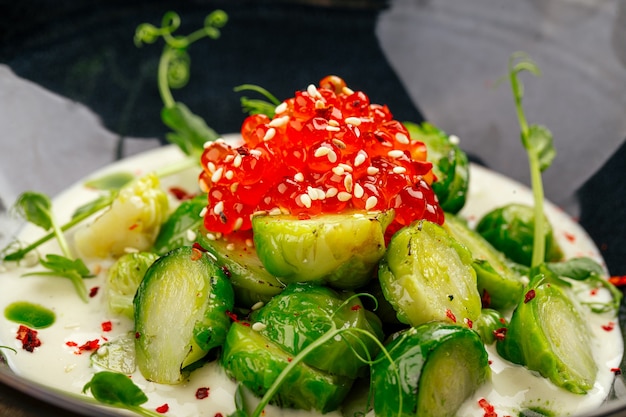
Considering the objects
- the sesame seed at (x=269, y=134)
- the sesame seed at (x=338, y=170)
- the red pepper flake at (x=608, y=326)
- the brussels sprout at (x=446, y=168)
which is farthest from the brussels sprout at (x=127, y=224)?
the red pepper flake at (x=608, y=326)

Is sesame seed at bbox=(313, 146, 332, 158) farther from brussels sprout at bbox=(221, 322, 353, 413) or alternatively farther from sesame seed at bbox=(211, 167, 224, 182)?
brussels sprout at bbox=(221, 322, 353, 413)

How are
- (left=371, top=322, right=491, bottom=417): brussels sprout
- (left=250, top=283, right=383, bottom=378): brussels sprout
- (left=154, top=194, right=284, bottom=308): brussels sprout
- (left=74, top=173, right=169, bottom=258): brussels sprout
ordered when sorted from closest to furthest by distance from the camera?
(left=371, top=322, right=491, bottom=417): brussels sprout, (left=250, top=283, right=383, bottom=378): brussels sprout, (left=154, top=194, right=284, bottom=308): brussels sprout, (left=74, top=173, right=169, bottom=258): brussels sprout

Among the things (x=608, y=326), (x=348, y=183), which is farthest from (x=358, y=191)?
(x=608, y=326)

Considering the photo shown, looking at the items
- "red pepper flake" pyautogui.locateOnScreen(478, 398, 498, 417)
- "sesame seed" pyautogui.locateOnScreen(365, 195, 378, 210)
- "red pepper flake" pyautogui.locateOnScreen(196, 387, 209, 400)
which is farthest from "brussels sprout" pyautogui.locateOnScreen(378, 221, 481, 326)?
"red pepper flake" pyautogui.locateOnScreen(196, 387, 209, 400)

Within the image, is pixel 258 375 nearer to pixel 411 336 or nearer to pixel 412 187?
pixel 411 336

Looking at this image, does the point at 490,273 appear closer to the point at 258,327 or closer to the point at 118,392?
the point at 258,327

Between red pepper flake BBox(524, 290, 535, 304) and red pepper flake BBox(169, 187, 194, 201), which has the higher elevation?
red pepper flake BBox(524, 290, 535, 304)

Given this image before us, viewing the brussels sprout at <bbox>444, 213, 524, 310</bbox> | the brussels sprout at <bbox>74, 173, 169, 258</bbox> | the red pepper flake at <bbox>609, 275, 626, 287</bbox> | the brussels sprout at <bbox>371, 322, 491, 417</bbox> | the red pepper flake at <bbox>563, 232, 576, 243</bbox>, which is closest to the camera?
the brussels sprout at <bbox>371, 322, 491, 417</bbox>
